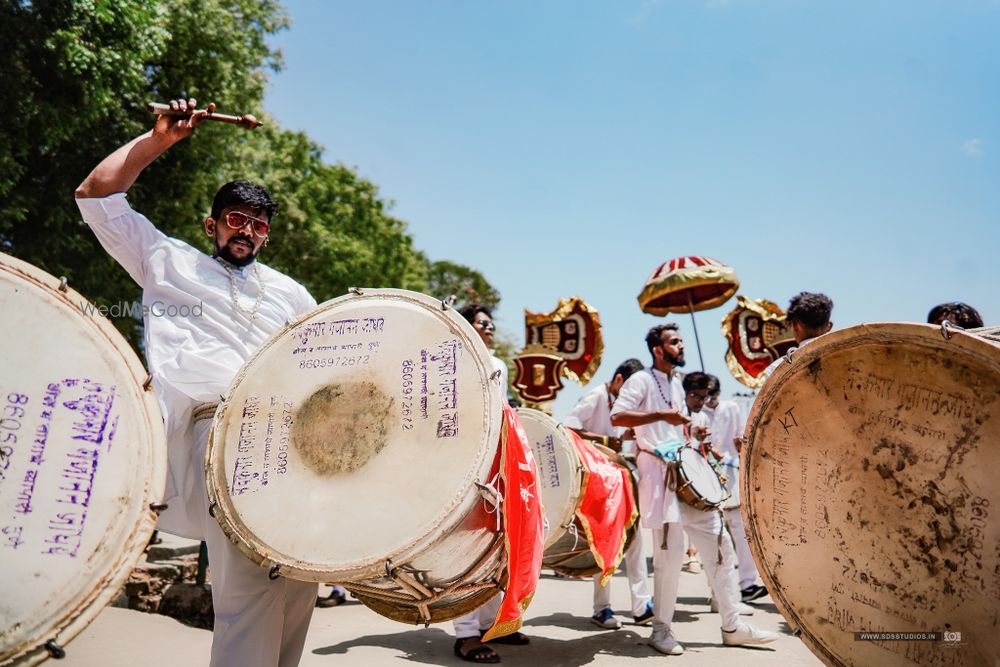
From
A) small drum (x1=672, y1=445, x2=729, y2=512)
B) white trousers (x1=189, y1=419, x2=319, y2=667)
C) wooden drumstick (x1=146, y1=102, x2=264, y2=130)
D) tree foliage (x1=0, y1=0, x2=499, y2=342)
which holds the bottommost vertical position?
white trousers (x1=189, y1=419, x2=319, y2=667)

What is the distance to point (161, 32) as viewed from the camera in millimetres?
9141

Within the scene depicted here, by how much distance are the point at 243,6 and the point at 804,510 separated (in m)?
13.3

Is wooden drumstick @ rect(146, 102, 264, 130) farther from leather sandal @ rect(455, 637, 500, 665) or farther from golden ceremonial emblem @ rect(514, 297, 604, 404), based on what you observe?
golden ceremonial emblem @ rect(514, 297, 604, 404)

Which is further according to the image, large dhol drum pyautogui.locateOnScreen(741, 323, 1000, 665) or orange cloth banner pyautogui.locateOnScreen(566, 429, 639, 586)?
orange cloth banner pyautogui.locateOnScreen(566, 429, 639, 586)

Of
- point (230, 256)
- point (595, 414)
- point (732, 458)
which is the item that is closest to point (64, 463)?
point (230, 256)

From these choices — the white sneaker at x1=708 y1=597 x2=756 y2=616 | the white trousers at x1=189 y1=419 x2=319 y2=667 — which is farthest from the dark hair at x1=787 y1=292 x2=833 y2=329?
the white trousers at x1=189 y1=419 x2=319 y2=667

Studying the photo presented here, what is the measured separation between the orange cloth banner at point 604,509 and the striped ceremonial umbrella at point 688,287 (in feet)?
8.87

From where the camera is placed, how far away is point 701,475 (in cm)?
500

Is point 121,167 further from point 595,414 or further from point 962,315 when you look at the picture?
point 595,414

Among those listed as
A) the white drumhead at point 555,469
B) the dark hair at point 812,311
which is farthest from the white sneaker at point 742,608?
the dark hair at point 812,311

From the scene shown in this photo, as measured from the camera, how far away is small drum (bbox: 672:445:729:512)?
4.77 meters

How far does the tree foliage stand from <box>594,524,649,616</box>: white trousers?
660 cm

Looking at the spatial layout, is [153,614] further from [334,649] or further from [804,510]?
[804,510]

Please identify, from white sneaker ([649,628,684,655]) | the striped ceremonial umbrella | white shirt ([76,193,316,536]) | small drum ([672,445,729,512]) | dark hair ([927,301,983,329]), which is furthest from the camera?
the striped ceremonial umbrella
